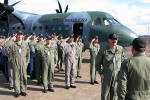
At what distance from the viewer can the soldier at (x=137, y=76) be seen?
106 inches

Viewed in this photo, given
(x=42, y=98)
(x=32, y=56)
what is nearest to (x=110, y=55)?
(x=42, y=98)

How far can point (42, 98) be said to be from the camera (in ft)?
20.1

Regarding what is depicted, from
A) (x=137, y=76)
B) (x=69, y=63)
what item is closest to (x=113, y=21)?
(x=69, y=63)

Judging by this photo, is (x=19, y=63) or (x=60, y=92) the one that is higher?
(x=19, y=63)

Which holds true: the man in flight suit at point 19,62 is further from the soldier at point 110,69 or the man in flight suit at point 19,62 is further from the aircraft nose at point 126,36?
the aircraft nose at point 126,36

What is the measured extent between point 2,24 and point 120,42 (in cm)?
984

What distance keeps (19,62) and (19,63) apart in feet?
0.11

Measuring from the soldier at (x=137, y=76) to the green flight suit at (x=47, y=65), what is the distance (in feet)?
14.2

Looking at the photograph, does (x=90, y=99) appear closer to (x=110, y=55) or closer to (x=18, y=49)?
(x=110, y=55)

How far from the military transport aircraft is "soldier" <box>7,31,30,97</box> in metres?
7.42

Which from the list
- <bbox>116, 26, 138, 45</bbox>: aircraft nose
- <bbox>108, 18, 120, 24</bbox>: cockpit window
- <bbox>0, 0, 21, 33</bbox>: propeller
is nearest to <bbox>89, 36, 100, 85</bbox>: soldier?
<bbox>116, 26, 138, 45</bbox>: aircraft nose

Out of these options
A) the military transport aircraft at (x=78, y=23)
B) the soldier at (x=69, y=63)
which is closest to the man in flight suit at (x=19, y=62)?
the soldier at (x=69, y=63)

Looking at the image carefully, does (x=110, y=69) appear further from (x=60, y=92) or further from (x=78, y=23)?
(x=78, y=23)

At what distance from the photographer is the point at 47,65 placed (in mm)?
6746
